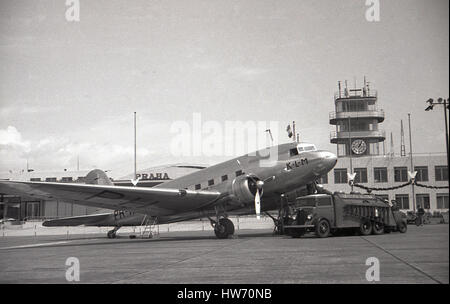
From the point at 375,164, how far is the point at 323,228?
41.5 meters

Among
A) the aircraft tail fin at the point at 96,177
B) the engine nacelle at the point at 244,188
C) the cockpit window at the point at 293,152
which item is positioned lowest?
the engine nacelle at the point at 244,188

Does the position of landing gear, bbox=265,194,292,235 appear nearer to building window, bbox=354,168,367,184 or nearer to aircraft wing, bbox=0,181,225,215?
aircraft wing, bbox=0,181,225,215

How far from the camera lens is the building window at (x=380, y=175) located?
6069 centimetres

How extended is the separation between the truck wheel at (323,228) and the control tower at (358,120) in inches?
1870

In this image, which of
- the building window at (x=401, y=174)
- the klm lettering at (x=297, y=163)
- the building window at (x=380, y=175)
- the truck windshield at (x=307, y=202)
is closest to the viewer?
the truck windshield at (x=307, y=202)

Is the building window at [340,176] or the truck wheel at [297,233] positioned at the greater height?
the building window at [340,176]

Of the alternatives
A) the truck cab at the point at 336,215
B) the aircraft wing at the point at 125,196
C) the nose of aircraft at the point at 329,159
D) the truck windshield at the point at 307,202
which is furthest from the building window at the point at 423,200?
the aircraft wing at the point at 125,196

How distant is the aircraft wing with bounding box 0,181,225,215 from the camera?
19.5 meters

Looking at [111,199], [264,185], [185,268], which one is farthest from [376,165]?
[185,268]

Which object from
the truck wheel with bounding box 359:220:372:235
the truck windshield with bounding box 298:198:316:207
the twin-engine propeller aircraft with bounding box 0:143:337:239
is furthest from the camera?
the truck wheel with bounding box 359:220:372:235

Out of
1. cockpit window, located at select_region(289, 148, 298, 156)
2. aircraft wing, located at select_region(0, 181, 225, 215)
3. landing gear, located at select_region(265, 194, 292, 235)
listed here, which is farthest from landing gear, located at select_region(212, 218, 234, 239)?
cockpit window, located at select_region(289, 148, 298, 156)

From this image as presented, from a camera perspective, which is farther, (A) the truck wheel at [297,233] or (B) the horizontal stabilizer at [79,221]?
(B) the horizontal stabilizer at [79,221]

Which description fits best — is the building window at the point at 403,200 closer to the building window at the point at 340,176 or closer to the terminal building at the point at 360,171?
the terminal building at the point at 360,171
